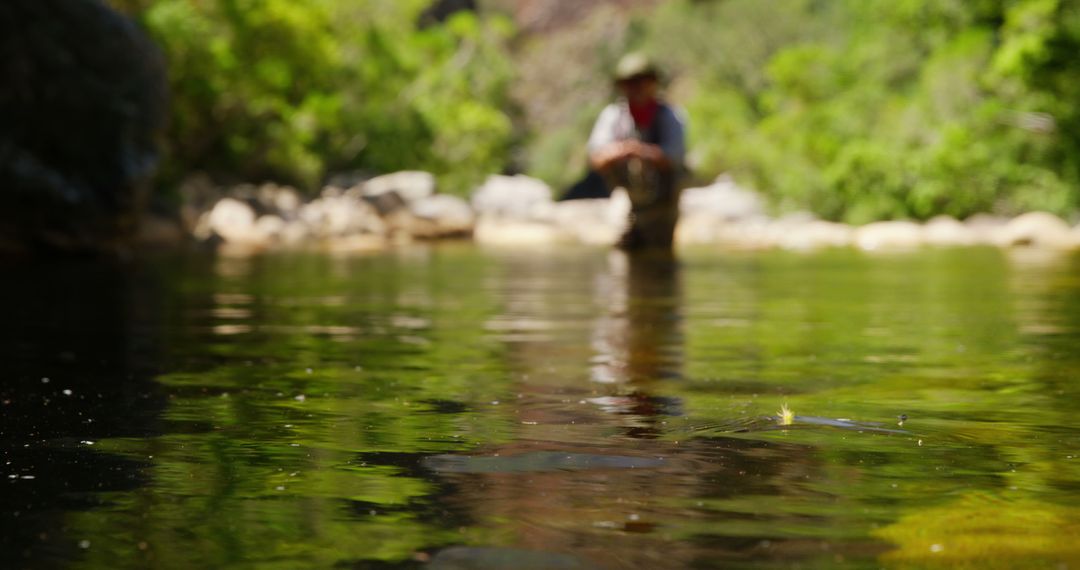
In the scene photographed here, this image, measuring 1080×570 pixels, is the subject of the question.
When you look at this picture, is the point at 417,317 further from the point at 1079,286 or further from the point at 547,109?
the point at 547,109

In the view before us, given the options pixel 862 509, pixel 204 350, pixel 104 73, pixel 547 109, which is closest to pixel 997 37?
pixel 104 73

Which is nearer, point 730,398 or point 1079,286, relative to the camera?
point 730,398

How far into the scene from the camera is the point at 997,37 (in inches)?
1416

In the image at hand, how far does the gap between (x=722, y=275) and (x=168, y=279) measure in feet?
17.6

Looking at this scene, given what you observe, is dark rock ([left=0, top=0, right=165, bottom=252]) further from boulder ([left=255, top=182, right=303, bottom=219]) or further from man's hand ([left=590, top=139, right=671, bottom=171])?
boulder ([left=255, top=182, right=303, bottom=219])

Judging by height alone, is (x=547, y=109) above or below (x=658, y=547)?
above

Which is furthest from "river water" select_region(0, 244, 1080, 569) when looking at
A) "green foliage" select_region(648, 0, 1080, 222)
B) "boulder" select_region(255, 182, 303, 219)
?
Result: "boulder" select_region(255, 182, 303, 219)

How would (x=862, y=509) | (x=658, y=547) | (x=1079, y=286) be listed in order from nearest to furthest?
(x=658, y=547)
(x=862, y=509)
(x=1079, y=286)

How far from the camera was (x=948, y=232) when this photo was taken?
35250mm

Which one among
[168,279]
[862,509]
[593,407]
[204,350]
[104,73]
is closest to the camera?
[862,509]

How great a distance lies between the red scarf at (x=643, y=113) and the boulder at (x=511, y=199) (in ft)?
133

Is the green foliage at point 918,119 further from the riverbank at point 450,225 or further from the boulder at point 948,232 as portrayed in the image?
the boulder at point 948,232

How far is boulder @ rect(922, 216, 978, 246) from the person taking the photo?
34594mm

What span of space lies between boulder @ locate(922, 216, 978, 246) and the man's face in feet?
72.9
